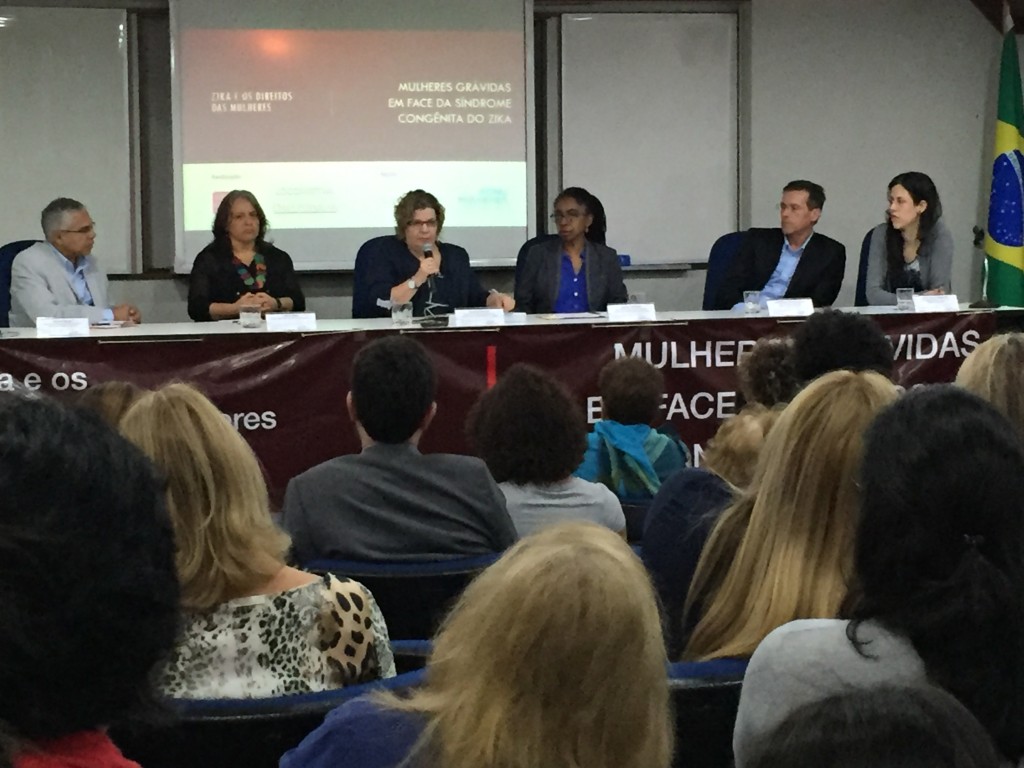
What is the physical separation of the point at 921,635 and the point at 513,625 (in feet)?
1.41

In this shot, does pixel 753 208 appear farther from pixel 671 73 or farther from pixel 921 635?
pixel 921 635

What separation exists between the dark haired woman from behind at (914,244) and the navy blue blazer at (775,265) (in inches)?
7.0

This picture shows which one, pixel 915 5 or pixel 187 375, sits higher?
pixel 915 5

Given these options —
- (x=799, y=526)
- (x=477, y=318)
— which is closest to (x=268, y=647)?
(x=799, y=526)

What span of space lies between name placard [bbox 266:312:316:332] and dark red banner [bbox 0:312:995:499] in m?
0.06

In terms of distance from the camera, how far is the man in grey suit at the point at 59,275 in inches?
185

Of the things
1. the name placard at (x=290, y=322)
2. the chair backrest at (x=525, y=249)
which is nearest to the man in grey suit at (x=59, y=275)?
the name placard at (x=290, y=322)

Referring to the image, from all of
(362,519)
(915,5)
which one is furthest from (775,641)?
(915,5)

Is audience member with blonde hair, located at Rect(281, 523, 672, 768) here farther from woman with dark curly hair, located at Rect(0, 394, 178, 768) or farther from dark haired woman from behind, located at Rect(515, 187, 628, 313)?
dark haired woman from behind, located at Rect(515, 187, 628, 313)

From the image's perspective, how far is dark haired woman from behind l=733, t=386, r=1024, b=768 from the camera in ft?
3.56

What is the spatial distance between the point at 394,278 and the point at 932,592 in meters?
4.06

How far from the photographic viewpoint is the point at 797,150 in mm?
6426

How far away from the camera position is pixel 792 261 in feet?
17.1

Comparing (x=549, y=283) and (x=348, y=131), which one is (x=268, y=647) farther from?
(x=348, y=131)
